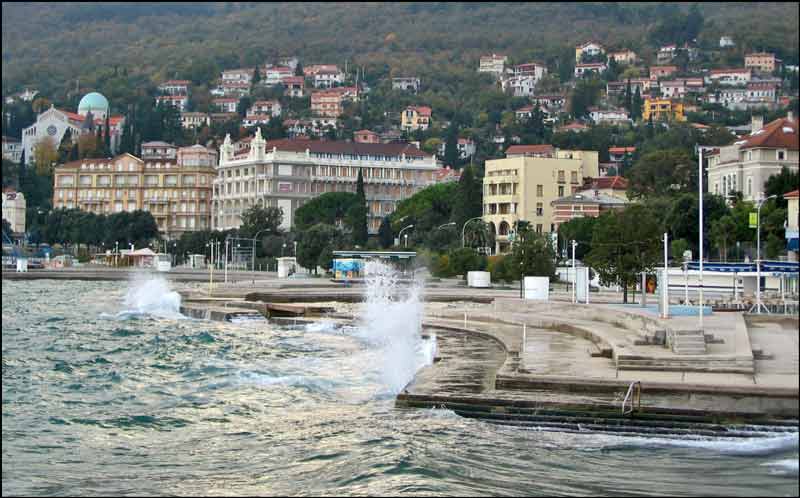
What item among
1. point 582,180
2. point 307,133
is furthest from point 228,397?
point 307,133

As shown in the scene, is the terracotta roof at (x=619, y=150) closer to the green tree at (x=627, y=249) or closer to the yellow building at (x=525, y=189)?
the yellow building at (x=525, y=189)

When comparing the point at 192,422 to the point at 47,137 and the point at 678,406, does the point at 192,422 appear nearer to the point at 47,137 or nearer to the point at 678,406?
the point at 678,406

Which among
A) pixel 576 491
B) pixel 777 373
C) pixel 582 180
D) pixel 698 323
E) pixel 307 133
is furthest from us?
pixel 307 133

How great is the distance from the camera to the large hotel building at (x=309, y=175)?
129 m

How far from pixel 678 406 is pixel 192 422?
8719mm

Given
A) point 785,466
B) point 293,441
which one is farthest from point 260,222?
point 785,466

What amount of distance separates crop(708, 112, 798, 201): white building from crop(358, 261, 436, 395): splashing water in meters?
8.32

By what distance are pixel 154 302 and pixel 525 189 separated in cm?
4470

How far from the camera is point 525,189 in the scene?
320 ft

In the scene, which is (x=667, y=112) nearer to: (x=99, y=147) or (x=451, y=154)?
(x=451, y=154)

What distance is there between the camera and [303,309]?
164ft

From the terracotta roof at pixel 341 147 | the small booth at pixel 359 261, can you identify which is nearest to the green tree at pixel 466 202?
the small booth at pixel 359 261

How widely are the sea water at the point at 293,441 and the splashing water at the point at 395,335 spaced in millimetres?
170

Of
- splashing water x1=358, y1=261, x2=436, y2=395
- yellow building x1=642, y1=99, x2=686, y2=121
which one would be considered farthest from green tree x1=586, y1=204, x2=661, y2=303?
yellow building x1=642, y1=99, x2=686, y2=121
